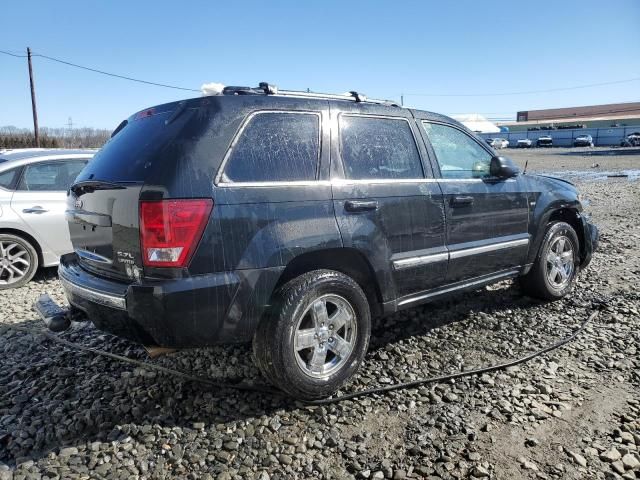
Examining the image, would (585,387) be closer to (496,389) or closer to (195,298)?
(496,389)

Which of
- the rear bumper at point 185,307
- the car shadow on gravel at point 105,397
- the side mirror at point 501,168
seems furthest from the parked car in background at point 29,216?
the side mirror at point 501,168

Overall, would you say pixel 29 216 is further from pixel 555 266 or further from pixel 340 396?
pixel 555 266

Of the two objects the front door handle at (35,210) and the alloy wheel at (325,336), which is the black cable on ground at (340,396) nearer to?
the alloy wheel at (325,336)

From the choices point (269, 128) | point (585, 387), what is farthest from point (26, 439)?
point (585, 387)

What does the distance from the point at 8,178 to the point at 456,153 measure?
520cm

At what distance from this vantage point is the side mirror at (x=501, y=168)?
14.0ft

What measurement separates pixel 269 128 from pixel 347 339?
4.82 feet

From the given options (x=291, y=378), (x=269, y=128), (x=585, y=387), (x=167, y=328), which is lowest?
(x=585, y=387)

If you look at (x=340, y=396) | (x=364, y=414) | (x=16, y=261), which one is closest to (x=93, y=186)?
(x=340, y=396)

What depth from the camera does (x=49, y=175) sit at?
6.31 meters

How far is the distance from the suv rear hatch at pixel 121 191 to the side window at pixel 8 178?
10.4ft

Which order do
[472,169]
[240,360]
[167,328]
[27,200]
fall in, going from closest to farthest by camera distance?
[167,328], [240,360], [472,169], [27,200]

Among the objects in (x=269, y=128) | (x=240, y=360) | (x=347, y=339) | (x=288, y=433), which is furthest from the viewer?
(x=240, y=360)

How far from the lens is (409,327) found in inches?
173
